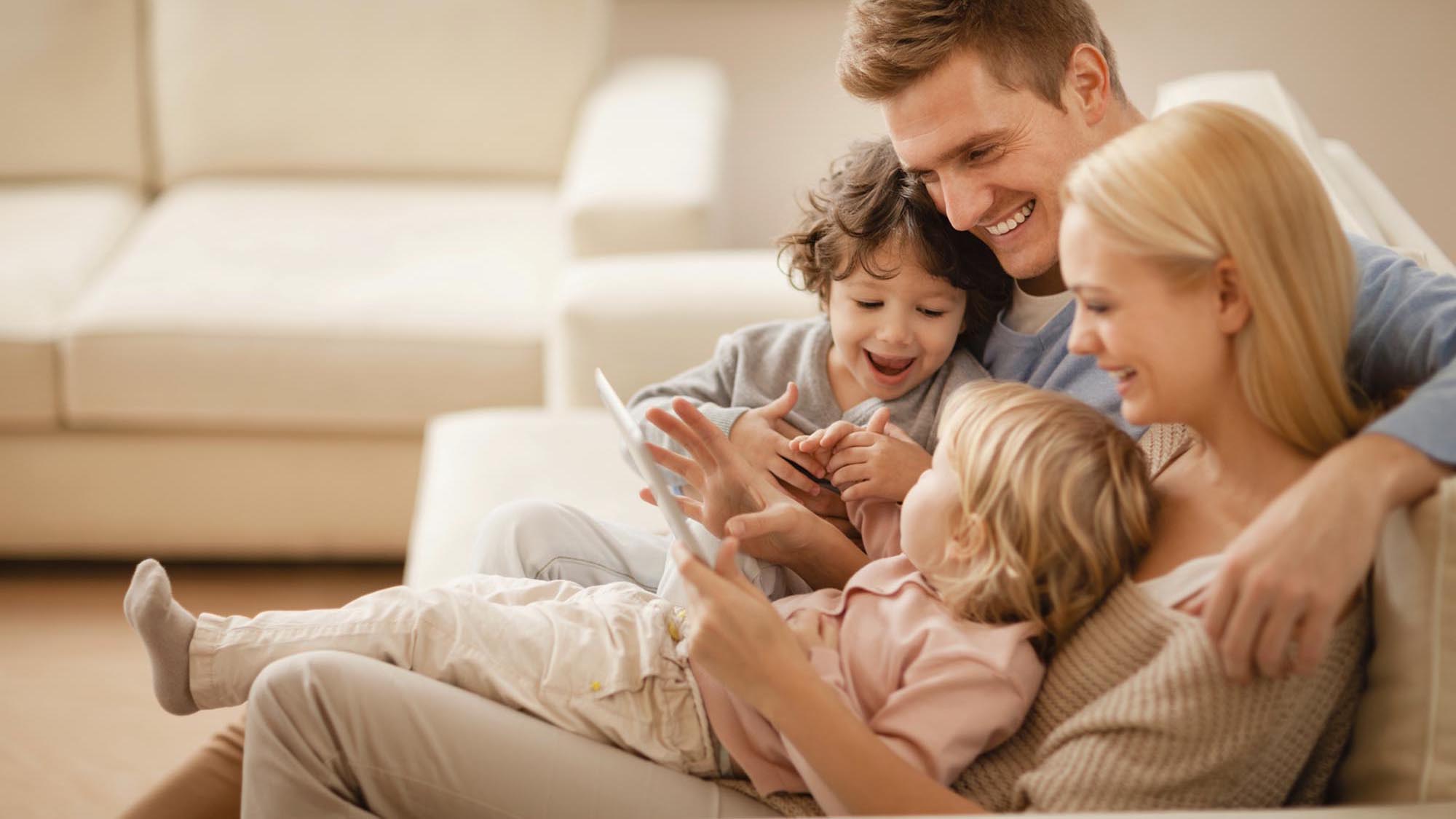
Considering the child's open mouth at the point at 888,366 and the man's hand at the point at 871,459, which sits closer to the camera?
the man's hand at the point at 871,459

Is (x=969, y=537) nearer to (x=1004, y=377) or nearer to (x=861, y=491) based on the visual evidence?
(x=861, y=491)

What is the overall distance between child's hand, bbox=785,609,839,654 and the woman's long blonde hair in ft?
1.33

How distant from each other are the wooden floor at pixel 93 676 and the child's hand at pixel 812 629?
1.23 m

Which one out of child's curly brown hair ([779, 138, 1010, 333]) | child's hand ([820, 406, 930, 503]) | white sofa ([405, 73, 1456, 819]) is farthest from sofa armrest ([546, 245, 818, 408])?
child's hand ([820, 406, 930, 503])

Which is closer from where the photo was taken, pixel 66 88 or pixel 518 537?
pixel 518 537

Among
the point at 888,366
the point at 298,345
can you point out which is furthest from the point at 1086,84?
the point at 298,345

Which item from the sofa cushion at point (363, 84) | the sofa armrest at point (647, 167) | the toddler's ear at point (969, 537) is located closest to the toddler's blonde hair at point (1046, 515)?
the toddler's ear at point (969, 537)

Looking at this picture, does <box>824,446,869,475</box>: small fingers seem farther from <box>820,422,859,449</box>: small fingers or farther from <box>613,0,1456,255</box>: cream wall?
<box>613,0,1456,255</box>: cream wall

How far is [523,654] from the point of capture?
124 cm

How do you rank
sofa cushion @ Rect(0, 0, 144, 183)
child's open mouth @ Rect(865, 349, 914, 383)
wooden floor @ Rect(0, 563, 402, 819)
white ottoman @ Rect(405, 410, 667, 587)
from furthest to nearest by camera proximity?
sofa cushion @ Rect(0, 0, 144, 183), wooden floor @ Rect(0, 563, 402, 819), white ottoman @ Rect(405, 410, 667, 587), child's open mouth @ Rect(865, 349, 914, 383)

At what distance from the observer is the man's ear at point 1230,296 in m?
0.99

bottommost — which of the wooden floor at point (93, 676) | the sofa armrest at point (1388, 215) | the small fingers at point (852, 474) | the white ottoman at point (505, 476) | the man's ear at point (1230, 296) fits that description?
the wooden floor at point (93, 676)

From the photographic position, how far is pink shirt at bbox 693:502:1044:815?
1065 millimetres

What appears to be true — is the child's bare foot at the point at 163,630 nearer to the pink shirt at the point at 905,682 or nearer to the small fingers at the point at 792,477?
the pink shirt at the point at 905,682
